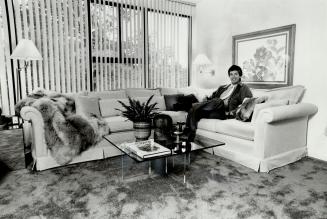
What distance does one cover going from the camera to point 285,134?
2.78 m

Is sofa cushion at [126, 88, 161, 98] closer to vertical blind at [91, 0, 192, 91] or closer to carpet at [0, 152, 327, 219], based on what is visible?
vertical blind at [91, 0, 192, 91]

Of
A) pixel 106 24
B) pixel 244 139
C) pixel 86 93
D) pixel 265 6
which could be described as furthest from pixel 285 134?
pixel 106 24

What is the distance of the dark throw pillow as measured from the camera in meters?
3.84

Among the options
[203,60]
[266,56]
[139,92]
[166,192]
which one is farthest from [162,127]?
[203,60]

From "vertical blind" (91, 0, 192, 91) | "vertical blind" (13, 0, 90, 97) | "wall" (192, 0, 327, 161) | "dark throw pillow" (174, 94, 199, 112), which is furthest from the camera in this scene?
"vertical blind" (91, 0, 192, 91)

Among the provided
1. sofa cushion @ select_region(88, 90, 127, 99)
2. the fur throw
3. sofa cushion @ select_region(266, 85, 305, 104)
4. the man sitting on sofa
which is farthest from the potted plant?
sofa cushion @ select_region(266, 85, 305, 104)

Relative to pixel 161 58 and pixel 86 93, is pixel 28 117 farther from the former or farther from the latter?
pixel 161 58

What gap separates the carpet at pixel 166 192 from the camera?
1767mm

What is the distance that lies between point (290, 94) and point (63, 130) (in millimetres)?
2654

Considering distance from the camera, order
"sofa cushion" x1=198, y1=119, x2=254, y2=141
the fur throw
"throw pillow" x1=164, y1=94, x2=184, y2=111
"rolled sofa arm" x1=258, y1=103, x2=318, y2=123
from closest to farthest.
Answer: "rolled sofa arm" x1=258, y1=103, x2=318, y2=123 < the fur throw < "sofa cushion" x1=198, y1=119, x2=254, y2=141 < "throw pillow" x1=164, y1=94, x2=184, y2=111

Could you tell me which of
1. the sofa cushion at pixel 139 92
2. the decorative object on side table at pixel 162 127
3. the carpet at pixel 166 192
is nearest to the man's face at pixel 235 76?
the sofa cushion at pixel 139 92

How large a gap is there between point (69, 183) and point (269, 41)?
3137mm

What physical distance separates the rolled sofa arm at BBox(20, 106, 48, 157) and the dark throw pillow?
1.95 m

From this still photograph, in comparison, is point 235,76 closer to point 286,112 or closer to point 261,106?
point 261,106
